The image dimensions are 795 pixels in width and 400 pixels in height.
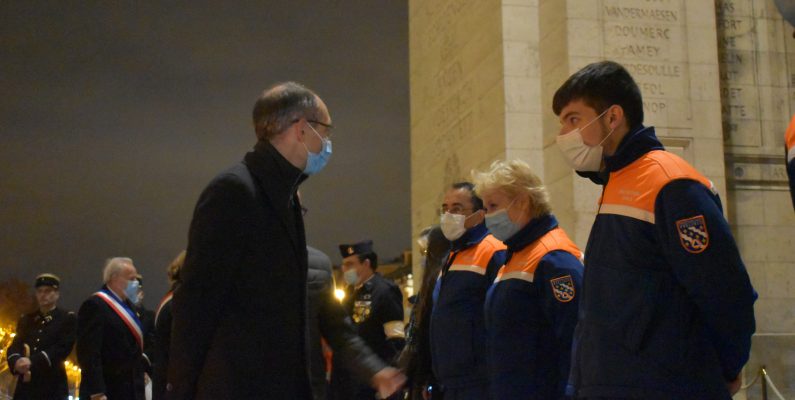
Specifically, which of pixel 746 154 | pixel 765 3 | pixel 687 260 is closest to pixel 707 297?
pixel 687 260

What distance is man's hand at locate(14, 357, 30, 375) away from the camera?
10477 millimetres

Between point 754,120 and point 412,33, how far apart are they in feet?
22.7

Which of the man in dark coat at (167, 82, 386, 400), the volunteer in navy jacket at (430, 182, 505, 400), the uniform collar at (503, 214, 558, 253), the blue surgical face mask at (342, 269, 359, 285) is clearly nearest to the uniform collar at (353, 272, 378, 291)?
the blue surgical face mask at (342, 269, 359, 285)

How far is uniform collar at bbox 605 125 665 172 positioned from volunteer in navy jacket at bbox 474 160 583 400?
4.34 feet

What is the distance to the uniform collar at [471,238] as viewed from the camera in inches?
251

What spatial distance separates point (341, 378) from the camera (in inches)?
325

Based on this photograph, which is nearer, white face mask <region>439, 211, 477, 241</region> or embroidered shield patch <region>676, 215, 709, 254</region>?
embroidered shield patch <region>676, 215, 709, 254</region>

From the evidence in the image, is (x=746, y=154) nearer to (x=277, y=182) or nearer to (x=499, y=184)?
(x=499, y=184)

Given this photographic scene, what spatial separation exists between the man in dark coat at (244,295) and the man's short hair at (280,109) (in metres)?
0.14

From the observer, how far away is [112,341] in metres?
9.07

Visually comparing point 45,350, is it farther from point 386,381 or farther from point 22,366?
point 386,381

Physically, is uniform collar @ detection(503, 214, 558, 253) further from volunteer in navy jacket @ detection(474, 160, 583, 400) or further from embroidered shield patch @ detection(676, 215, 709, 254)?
embroidered shield patch @ detection(676, 215, 709, 254)

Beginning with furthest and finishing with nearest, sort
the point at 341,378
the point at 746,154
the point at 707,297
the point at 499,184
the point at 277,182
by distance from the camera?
the point at 746,154 < the point at 341,378 < the point at 499,184 < the point at 277,182 < the point at 707,297

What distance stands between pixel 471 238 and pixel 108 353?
169 inches
